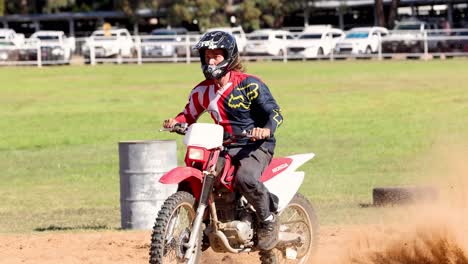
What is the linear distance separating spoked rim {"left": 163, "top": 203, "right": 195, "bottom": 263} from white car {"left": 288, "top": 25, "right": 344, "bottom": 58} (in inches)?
1780

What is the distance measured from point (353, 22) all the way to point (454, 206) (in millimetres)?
68752

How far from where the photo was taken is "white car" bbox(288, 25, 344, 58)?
52.9 meters

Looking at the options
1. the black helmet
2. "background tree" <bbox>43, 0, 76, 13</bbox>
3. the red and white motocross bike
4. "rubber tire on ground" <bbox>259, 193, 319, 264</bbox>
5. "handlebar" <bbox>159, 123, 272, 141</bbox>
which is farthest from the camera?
"background tree" <bbox>43, 0, 76, 13</bbox>

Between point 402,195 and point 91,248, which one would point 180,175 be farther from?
point 402,195

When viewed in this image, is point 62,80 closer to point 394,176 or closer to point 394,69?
point 394,69

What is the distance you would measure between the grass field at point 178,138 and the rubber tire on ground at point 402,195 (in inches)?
11.1

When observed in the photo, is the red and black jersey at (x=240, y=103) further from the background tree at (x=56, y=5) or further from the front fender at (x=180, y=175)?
the background tree at (x=56, y=5)

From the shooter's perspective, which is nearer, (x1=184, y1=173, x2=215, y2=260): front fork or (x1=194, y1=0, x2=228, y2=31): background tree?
(x1=184, y1=173, x2=215, y2=260): front fork

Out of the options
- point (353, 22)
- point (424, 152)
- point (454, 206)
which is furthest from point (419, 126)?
point (353, 22)

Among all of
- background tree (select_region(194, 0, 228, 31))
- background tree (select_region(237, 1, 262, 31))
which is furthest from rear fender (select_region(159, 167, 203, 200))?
background tree (select_region(237, 1, 262, 31))

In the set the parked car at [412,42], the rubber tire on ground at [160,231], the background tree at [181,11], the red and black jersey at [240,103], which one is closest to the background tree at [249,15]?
the background tree at [181,11]

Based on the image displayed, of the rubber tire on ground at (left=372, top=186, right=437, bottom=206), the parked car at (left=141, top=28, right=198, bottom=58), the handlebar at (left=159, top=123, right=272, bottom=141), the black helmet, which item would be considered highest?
the parked car at (left=141, top=28, right=198, bottom=58)

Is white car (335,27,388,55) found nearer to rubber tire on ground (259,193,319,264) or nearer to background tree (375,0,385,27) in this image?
background tree (375,0,385,27)

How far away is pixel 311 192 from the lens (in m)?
15.4
